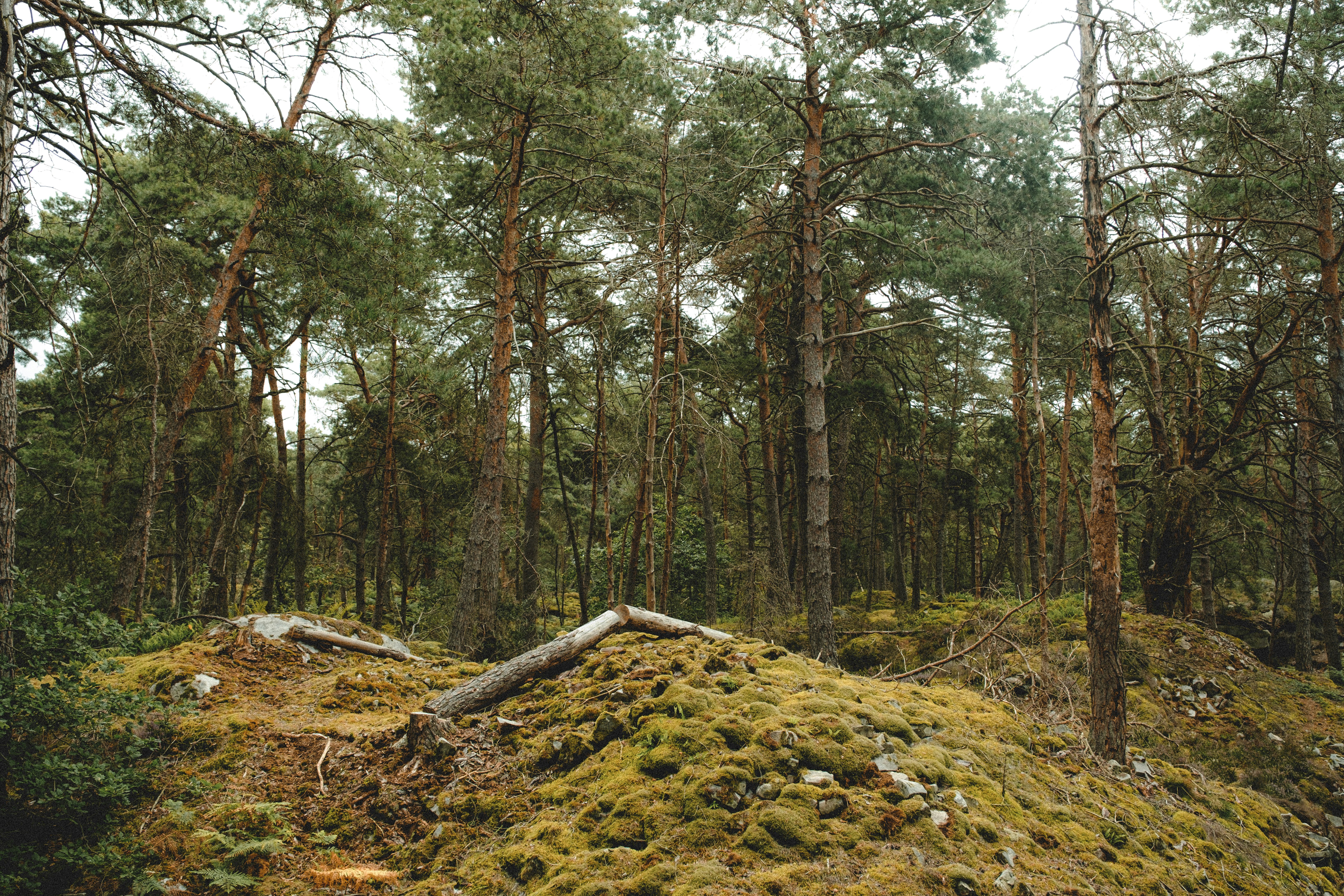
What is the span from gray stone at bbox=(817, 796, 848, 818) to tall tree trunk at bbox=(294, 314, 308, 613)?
13.2 meters

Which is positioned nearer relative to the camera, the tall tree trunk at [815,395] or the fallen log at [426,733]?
the fallen log at [426,733]

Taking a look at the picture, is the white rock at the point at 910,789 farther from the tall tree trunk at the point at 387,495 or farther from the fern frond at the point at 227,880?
the tall tree trunk at the point at 387,495

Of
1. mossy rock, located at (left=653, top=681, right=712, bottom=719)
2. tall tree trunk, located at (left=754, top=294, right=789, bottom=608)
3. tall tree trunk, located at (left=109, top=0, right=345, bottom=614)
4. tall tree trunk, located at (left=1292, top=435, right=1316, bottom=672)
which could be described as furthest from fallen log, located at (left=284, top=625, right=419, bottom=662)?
tall tree trunk, located at (left=1292, top=435, right=1316, bottom=672)

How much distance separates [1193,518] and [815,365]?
7.61 meters

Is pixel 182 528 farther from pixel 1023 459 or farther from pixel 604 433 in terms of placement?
pixel 1023 459

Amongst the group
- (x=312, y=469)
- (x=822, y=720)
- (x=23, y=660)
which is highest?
(x=312, y=469)

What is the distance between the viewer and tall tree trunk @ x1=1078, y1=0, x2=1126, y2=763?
5.31 metres

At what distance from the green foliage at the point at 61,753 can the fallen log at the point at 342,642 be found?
263 centimetres

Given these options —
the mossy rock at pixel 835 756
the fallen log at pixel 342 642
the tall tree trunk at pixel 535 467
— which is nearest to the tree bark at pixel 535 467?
the tall tree trunk at pixel 535 467

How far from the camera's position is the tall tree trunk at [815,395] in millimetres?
8219

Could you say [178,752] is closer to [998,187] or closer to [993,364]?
[998,187]

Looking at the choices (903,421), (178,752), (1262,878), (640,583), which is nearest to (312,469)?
(640,583)

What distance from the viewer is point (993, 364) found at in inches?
698

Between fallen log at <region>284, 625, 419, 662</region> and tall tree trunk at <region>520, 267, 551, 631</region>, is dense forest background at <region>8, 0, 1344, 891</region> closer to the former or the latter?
tall tree trunk at <region>520, 267, 551, 631</region>
